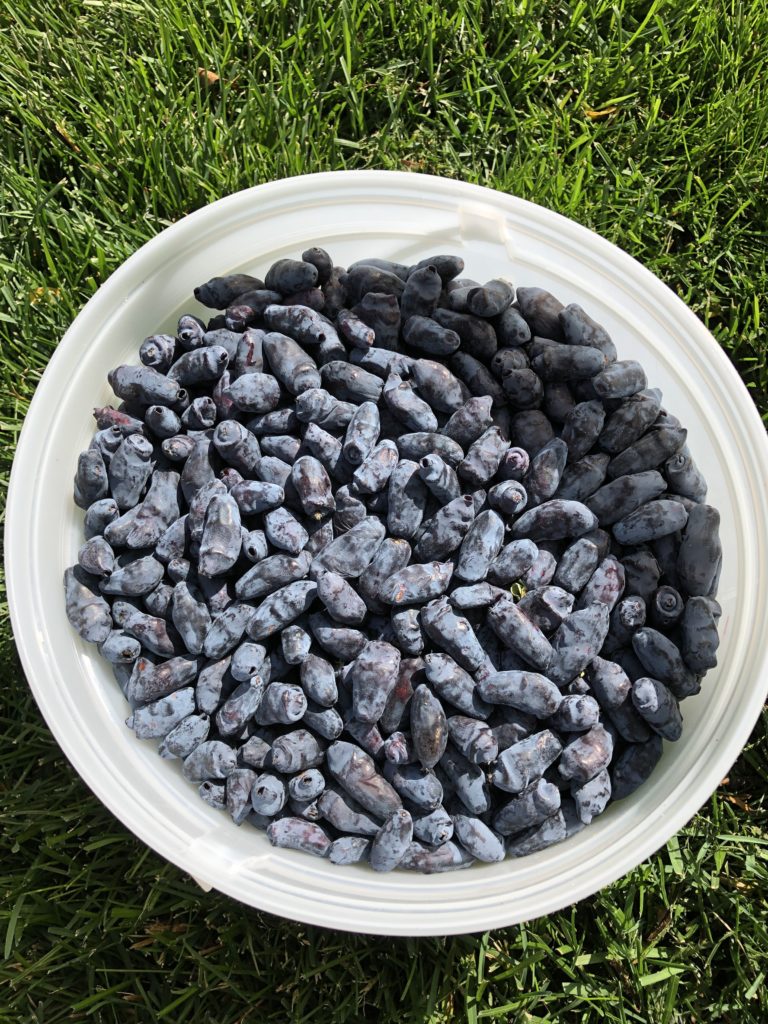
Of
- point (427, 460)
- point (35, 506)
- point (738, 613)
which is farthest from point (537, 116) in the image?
point (35, 506)

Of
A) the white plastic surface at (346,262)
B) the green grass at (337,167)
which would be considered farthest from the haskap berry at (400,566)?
the green grass at (337,167)

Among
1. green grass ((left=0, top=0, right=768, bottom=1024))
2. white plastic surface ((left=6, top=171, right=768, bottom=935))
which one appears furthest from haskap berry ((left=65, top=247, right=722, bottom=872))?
green grass ((left=0, top=0, right=768, bottom=1024))

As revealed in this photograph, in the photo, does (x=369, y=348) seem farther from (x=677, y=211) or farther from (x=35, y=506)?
(x=677, y=211)

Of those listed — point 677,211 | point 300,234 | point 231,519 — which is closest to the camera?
point 231,519

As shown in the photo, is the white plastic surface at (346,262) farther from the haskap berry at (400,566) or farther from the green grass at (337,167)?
the green grass at (337,167)

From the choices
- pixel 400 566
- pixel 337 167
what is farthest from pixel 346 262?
pixel 400 566

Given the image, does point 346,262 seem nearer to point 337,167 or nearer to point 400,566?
point 337,167
